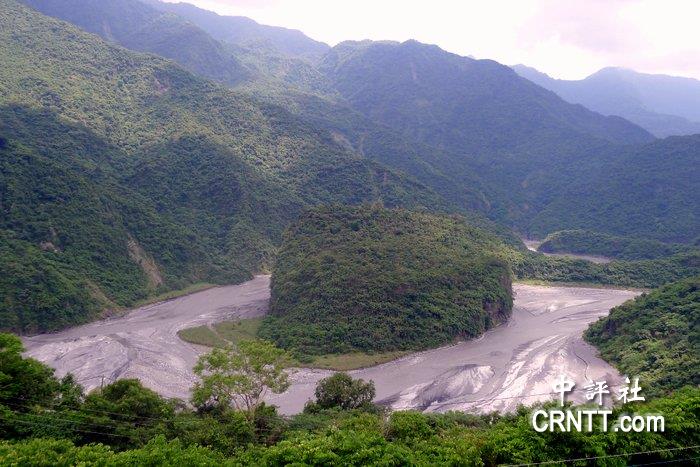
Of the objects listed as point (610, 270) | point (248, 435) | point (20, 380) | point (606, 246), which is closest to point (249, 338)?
point (248, 435)

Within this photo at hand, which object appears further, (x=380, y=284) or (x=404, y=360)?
(x=380, y=284)

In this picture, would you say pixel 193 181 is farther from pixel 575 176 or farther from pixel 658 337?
pixel 575 176

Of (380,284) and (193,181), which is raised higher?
(193,181)

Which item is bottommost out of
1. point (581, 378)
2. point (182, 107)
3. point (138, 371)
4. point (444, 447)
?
point (581, 378)

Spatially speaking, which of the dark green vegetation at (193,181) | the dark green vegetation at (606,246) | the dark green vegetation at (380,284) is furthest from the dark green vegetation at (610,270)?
the dark green vegetation at (606,246)

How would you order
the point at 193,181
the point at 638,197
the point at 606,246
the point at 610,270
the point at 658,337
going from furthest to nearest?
the point at 638,197 → the point at 606,246 → the point at 193,181 → the point at 610,270 → the point at 658,337

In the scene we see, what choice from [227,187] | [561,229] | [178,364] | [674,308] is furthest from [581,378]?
[561,229]

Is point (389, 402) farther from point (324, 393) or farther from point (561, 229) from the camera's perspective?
point (561, 229)
